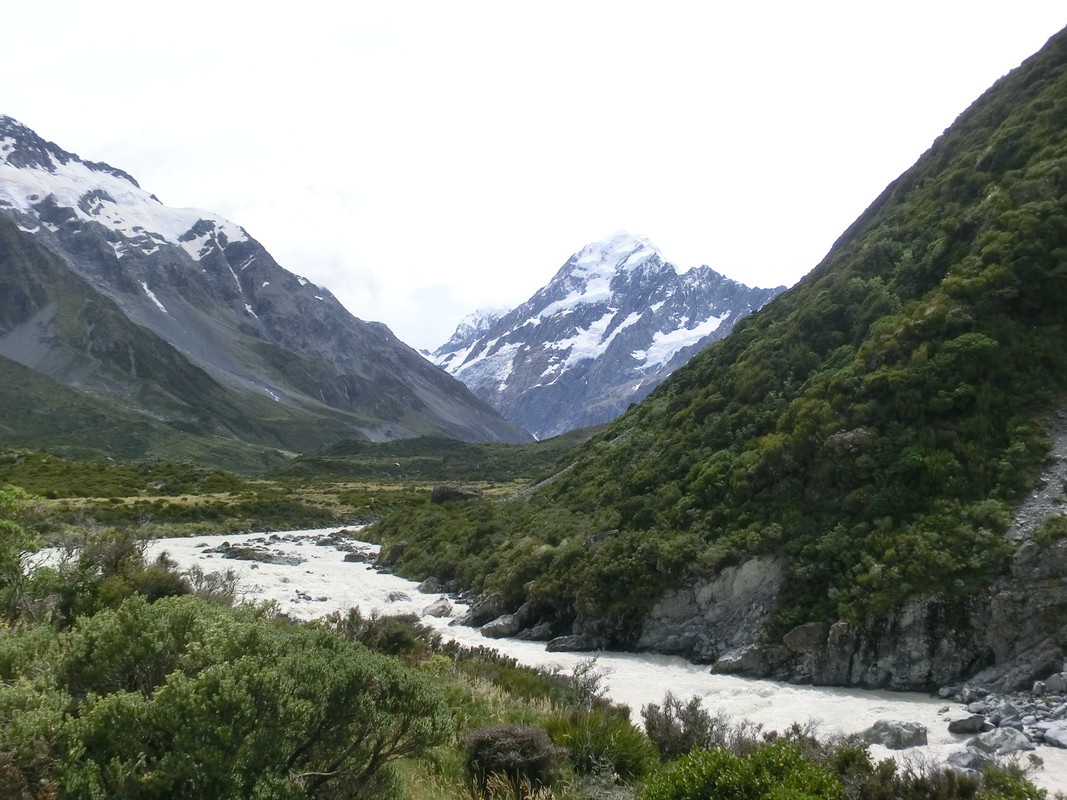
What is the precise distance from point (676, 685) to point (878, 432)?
9.35m

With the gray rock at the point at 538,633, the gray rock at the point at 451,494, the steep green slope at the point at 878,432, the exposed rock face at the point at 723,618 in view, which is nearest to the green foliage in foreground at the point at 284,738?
the exposed rock face at the point at 723,618

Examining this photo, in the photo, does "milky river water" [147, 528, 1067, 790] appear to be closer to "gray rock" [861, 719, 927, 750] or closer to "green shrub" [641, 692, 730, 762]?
"gray rock" [861, 719, 927, 750]

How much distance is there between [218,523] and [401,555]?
932 inches

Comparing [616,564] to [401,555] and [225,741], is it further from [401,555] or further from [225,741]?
[401,555]

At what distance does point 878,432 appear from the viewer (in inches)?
775

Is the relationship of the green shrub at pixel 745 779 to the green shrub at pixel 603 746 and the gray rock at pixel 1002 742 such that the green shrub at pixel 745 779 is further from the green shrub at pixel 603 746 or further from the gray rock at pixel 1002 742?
the gray rock at pixel 1002 742

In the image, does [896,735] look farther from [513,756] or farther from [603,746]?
[513,756]

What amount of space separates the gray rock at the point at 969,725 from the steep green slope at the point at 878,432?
10.7ft

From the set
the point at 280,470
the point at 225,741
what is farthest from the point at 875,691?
the point at 280,470

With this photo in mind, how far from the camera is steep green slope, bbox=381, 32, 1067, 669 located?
16984 mm

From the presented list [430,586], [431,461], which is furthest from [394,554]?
[431,461]

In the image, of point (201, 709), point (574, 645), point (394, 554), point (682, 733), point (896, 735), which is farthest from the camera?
point (394, 554)

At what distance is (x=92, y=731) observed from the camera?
548cm

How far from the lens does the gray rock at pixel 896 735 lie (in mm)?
11617
